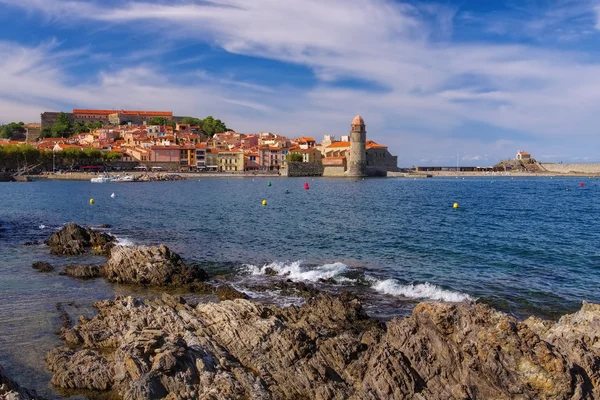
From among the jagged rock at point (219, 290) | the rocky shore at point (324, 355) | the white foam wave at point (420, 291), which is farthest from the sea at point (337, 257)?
the rocky shore at point (324, 355)

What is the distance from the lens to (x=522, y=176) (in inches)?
4840

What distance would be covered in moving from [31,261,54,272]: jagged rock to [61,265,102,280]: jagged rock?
0.93 metres

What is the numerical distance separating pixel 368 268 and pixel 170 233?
13282 mm

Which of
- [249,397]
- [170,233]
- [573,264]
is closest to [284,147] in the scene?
[170,233]

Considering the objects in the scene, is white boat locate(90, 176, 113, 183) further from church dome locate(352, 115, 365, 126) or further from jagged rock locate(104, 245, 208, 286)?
jagged rock locate(104, 245, 208, 286)

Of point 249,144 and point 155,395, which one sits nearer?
point 155,395

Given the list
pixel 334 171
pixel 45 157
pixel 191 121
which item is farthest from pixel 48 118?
pixel 334 171

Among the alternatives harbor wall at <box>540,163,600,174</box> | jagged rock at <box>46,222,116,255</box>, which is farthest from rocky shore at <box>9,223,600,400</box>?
harbor wall at <box>540,163,600,174</box>

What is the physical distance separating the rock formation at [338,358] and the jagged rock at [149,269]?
528 cm

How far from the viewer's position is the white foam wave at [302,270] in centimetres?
1616

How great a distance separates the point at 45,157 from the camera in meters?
99.8

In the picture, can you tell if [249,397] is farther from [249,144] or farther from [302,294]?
[249,144]

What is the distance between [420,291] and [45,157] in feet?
334

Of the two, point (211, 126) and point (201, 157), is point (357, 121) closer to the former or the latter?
point (201, 157)
